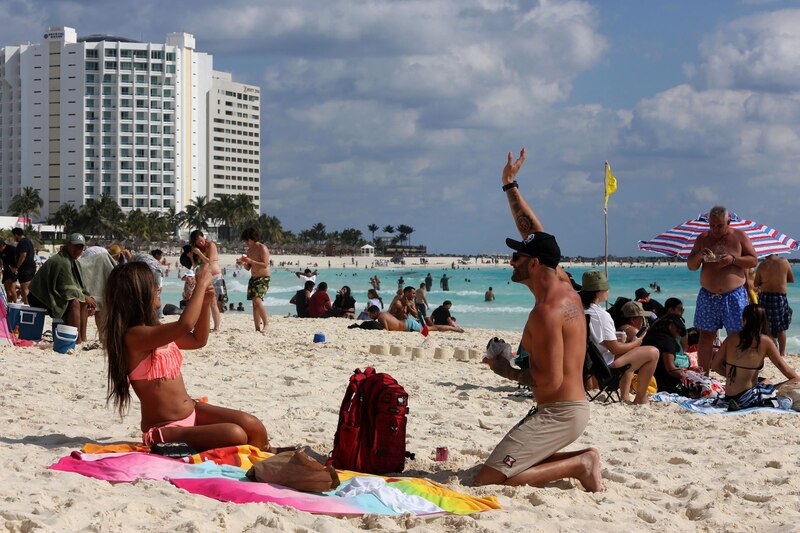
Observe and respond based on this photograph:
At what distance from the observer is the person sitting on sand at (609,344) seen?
7.04m

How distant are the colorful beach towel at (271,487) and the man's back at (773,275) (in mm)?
7426

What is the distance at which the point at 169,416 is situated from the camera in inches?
189

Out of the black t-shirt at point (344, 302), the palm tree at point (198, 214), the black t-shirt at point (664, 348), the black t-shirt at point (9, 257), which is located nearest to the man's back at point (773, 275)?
the black t-shirt at point (664, 348)

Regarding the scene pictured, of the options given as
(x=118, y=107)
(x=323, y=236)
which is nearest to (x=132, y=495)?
(x=118, y=107)

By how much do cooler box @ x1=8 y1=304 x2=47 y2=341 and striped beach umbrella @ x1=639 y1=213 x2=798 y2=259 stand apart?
7758mm

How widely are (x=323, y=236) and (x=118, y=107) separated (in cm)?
4247

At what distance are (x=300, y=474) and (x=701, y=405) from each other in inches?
167

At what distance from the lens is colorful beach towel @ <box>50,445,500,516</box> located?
399 centimetres

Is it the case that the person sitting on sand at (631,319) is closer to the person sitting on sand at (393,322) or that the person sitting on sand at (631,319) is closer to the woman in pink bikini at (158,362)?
the woman in pink bikini at (158,362)

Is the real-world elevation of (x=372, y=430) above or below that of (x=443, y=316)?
above

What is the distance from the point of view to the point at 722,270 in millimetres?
8750

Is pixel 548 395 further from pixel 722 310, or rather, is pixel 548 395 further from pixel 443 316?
pixel 443 316

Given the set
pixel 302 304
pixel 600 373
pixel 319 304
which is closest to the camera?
pixel 600 373

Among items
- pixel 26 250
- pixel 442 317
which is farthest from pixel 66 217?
pixel 442 317
